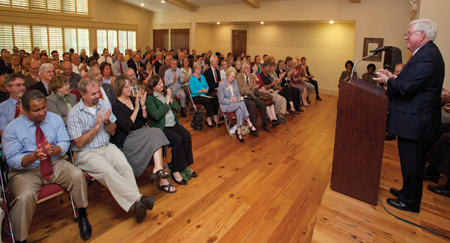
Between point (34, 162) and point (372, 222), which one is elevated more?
point (34, 162)

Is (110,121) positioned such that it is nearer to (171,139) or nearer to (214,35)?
(171,139)

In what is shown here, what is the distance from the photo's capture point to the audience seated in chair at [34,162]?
2.02m

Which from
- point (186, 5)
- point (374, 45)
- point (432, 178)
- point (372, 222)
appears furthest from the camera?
point (186, 5)

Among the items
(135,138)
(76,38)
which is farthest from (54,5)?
(135,138)

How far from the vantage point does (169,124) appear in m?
3.39

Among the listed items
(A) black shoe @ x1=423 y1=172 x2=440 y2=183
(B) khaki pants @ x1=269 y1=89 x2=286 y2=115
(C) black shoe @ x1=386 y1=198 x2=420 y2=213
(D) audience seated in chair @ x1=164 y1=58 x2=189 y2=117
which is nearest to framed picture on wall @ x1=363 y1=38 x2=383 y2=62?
(B) khaki pants @ x1=269 y1=89 x2=286 y2=115

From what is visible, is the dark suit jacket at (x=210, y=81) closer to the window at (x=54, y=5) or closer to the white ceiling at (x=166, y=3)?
the white ceiling at (x=166, y=3)

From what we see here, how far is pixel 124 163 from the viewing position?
103 inches

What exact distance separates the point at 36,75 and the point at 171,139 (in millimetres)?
3218

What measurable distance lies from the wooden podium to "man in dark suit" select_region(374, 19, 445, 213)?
0.41ft

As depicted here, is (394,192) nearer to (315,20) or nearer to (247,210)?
(247,210)

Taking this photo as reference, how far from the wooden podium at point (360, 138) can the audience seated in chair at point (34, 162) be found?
2314 mm

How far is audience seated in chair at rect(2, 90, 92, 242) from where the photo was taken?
2.02 m

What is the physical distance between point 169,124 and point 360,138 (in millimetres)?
2215
